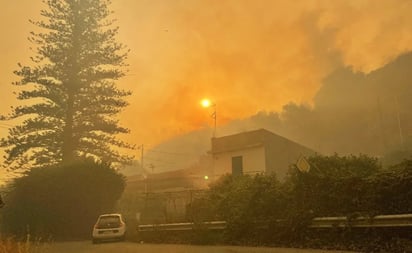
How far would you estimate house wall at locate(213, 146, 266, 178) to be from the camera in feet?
145

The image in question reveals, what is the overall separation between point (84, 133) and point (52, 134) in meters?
2.83

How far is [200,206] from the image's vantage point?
65.0 ft

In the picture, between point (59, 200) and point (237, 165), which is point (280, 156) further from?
point (59, 200)

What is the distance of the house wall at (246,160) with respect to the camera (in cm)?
4419

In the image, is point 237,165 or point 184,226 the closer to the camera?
point 184,226

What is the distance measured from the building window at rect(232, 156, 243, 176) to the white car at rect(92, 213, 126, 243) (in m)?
23.8

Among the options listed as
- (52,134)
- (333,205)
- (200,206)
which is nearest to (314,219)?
(333,205)

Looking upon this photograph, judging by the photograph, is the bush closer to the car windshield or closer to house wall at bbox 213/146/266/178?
the car windshield

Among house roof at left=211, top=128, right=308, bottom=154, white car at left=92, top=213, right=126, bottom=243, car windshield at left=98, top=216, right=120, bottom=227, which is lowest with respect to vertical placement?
white car at left=92, top=213, right=126, bottom=243

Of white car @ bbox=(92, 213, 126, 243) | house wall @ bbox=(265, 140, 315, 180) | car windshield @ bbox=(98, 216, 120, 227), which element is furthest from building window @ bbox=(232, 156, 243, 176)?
white car @ bbox=(92, 213, 126, 243)

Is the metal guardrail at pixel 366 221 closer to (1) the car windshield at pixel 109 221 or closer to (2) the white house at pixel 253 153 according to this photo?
(1) the car windshield at pixel 109 221

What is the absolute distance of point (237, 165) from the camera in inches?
1826

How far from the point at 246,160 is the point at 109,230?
80.7ft

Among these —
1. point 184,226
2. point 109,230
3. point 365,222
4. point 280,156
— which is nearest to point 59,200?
point 109,230
